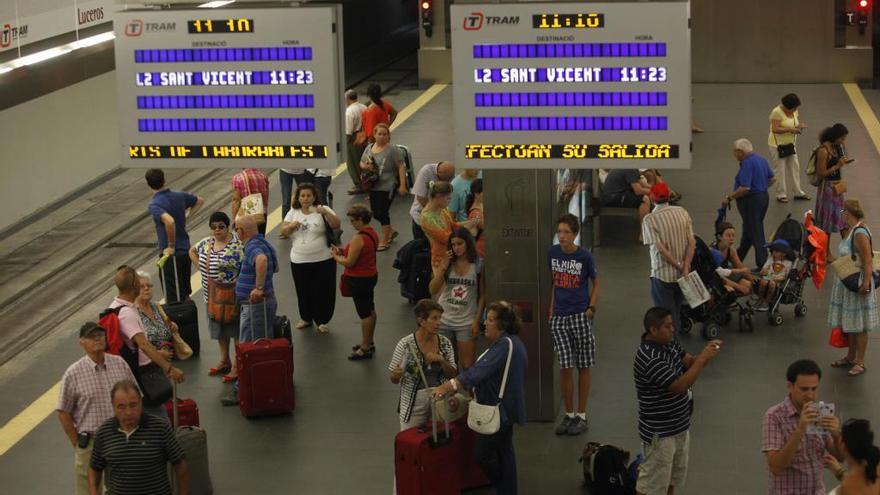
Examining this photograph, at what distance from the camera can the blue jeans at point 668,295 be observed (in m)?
13.6

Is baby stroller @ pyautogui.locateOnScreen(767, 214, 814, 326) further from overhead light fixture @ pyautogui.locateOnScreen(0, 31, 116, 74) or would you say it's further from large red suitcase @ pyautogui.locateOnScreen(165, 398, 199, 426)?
overhead light fixture @ pyautogui.locateOnScreen(0, 31, 116, 74)

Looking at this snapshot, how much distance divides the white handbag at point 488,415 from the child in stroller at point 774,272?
538cm

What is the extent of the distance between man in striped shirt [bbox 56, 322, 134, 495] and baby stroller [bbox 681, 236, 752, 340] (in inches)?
254

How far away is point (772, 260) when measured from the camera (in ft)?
49.8

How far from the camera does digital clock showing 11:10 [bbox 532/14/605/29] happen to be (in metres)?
10.5

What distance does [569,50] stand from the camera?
34.8ft

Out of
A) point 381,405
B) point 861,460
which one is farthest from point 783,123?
point 861,460

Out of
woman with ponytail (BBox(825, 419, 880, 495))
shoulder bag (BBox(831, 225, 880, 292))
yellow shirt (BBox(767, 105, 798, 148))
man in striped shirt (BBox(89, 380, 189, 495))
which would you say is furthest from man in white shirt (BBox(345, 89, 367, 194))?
woman with ponytail (BBox(825, 419, 880, 495))

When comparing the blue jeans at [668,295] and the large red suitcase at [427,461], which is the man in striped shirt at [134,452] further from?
the blue jeans at [668,295]

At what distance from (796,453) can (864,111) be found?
19.3 m

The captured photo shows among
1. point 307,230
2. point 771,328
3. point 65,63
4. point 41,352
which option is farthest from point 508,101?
point 65,63

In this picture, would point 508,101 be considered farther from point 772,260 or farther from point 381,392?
point 772,260

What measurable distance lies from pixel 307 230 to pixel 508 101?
421cm

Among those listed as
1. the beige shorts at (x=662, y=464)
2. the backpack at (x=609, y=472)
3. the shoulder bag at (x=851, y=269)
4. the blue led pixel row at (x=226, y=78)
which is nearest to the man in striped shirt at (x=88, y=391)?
the blue led pixel row at (x=226, y=78)
